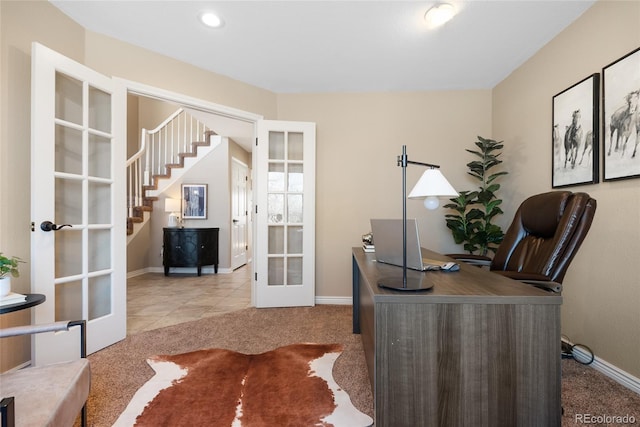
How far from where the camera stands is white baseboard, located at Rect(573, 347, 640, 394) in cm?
169

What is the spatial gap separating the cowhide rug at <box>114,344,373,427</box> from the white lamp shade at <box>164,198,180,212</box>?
363 cm

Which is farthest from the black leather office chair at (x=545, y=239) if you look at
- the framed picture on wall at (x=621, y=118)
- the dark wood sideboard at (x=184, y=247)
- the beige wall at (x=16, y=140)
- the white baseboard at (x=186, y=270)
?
the white baseboard at (x=186, y=270)

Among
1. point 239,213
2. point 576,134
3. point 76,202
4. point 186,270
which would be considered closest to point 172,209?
point 186,270

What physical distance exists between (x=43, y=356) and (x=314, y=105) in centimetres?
323

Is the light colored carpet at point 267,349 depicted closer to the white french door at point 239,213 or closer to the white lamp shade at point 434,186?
the white lamp shade at point 434,186

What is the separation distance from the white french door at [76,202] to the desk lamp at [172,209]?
2998 millimetres

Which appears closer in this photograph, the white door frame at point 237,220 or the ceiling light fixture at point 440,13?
the ceiling light fixture at point 440,13

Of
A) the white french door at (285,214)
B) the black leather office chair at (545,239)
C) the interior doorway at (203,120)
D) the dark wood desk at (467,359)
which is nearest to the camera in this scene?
the dark wood desk at (467,359)

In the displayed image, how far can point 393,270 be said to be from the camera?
60.9 inches

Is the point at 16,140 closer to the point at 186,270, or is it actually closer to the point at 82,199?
the point at 82,199

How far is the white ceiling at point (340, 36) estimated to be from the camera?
2041mm

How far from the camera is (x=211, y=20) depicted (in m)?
A: 2.19

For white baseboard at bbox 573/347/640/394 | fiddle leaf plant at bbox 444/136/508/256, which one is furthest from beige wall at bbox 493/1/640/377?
fiddle leaf plant at bbox 444/136/508/256

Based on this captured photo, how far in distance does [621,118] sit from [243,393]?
9.21ft
